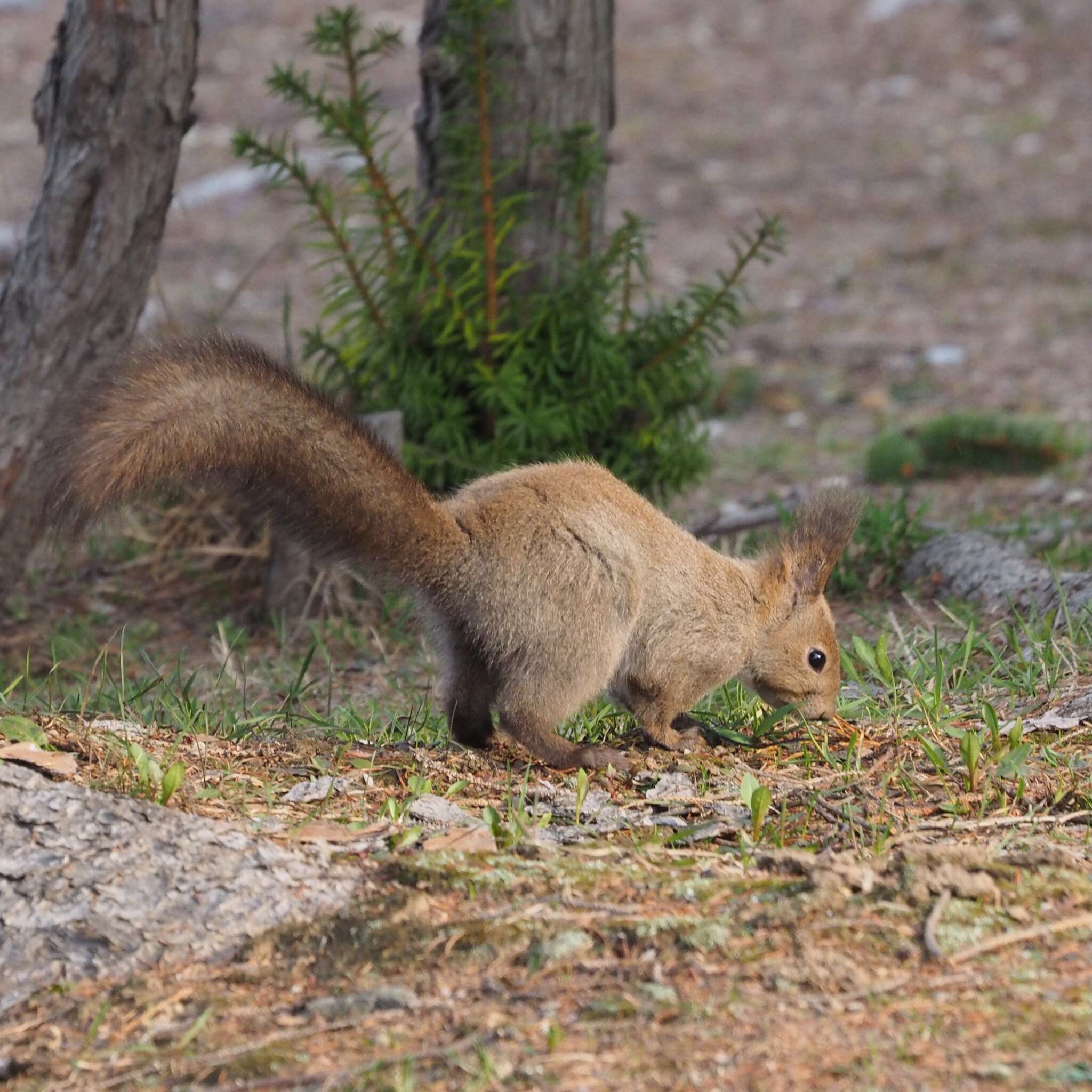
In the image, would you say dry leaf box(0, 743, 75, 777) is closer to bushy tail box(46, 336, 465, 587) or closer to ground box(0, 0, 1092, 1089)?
ground box(0, 0, 1092, 1089)

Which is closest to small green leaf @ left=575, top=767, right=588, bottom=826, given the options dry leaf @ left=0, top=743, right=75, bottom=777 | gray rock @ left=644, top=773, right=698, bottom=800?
gray rock @ left=644, top=773, right=698, bottom=800

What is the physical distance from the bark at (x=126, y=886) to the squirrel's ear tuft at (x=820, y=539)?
1.82 meters

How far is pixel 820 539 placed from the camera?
409 centimetres

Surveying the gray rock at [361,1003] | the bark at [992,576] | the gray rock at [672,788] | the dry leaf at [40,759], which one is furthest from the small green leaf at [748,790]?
the bark at [992,576]

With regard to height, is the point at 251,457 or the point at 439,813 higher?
the point at 251,457

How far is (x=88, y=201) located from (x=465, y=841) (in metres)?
2.97

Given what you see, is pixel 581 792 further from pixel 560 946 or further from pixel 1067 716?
pixel 1067 716

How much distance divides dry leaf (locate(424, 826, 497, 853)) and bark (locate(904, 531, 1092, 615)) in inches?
84.4

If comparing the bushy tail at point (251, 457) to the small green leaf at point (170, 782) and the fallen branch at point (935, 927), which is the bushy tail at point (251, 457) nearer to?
the small green leaf at point (170, 782)

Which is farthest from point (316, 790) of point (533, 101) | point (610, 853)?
point (533, 101)

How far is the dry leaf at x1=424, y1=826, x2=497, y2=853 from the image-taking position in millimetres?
2822

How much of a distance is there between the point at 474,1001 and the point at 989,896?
3.00ft

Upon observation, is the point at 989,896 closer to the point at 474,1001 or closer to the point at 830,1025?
the point at 830,1025

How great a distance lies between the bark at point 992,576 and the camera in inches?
183
